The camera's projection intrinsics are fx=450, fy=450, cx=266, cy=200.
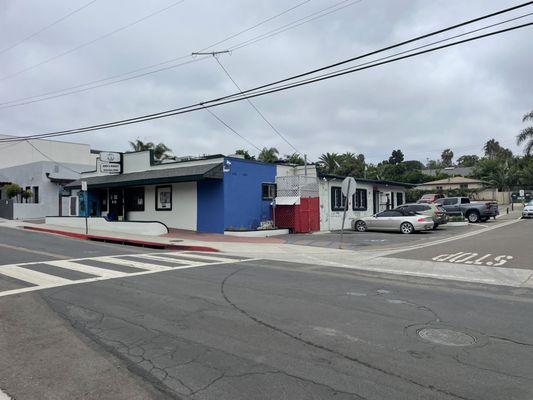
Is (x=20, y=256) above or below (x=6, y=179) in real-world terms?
below

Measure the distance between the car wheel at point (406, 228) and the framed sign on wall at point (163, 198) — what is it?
514 inches

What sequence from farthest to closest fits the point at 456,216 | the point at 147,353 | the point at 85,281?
the point at 456,216
the point at 85,281
the point at 147,353

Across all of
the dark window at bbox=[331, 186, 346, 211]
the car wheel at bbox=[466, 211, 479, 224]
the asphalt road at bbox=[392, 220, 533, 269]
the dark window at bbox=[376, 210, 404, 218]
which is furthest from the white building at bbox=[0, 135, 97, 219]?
the car wheel at bbox=[466, 211, 479, 224]

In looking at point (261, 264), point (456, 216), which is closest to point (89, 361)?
point (261, 264)

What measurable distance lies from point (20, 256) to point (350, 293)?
1129 cm

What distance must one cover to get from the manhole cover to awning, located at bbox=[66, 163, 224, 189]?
54.3ft

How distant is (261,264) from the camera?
1348cm

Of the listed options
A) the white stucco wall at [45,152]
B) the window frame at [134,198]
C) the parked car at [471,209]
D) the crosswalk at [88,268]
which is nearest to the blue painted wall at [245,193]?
the window frame at [134,198]

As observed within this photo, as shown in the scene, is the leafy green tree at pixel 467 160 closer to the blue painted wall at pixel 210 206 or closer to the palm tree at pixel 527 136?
the palm tree at pixel 527 136

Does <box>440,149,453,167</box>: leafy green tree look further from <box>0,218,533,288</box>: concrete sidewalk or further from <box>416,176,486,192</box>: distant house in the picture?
<box>0,218,533,288</box>: concrete sidewalk

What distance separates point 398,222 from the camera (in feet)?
81.4

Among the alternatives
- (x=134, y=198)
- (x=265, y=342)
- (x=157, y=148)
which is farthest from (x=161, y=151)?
(x=265, y=342)

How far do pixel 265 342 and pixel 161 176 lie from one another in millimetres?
19346

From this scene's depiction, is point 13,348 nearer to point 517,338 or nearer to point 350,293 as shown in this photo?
point 350,293
